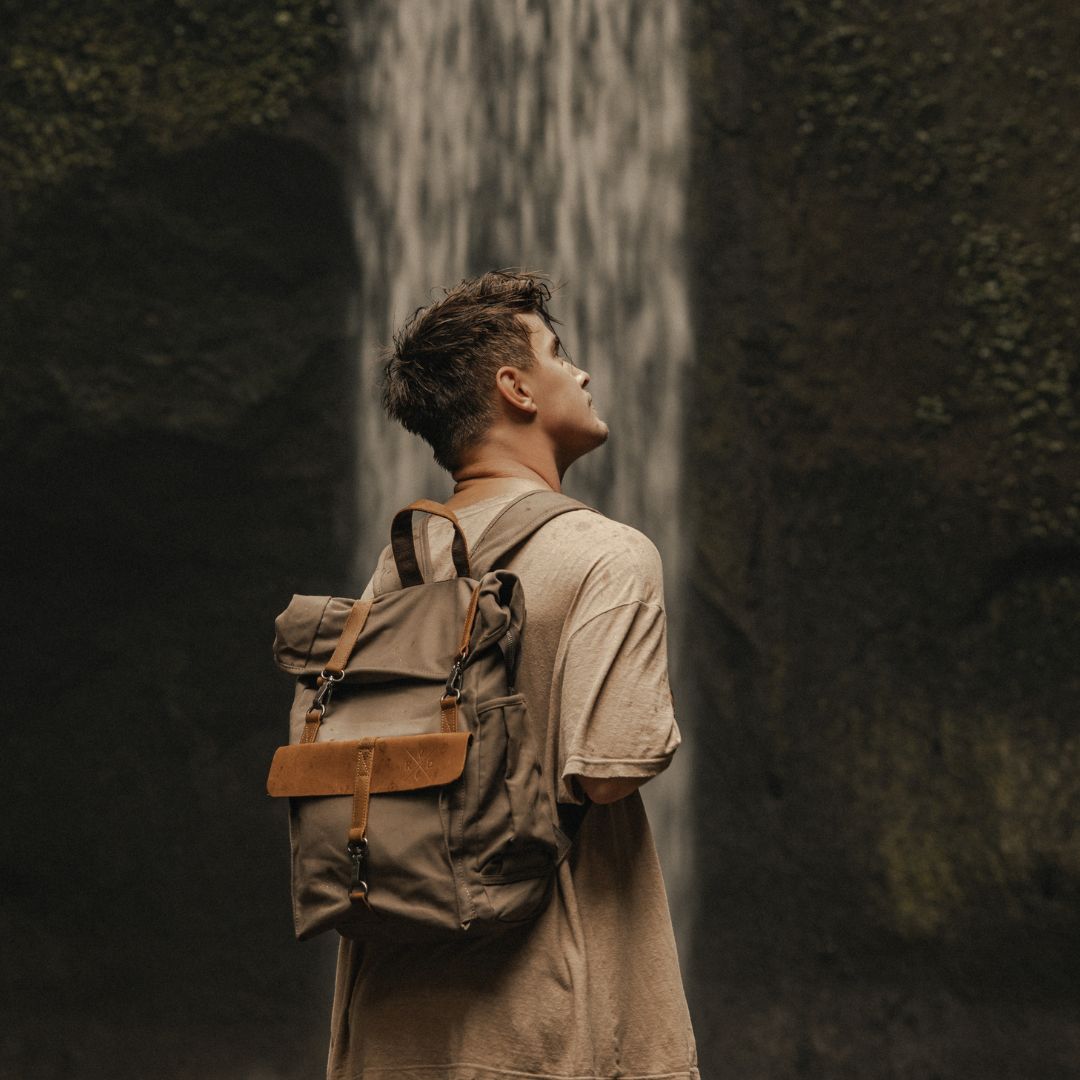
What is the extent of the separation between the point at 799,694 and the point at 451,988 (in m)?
4.86

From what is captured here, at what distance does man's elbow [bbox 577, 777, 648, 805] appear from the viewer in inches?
58.8

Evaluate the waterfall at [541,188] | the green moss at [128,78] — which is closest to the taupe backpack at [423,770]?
the waterfall at [541,188]

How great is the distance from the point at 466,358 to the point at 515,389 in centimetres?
8

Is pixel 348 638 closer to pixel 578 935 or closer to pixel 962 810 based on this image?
pixel 578 935

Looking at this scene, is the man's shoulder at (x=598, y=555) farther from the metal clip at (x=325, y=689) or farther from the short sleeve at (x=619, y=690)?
the metal clip at (x=325, y=689)

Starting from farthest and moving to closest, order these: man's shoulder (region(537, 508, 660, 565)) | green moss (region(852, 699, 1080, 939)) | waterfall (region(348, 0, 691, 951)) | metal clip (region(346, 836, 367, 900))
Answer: waterfall (region(348, 0, 691, 951)) → green moss (region(852, 699, 1080, 939)) → man's shoulder (region(537, 508, 660, 565)) → metal clip (region(346, 836, 367, 900))

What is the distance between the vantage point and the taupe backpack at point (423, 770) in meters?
1.48

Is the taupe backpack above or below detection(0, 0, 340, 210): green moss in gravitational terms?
below

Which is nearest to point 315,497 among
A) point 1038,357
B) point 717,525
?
point 717,525

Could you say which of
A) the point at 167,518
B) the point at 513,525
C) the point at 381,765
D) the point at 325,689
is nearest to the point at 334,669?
the point at 325,689

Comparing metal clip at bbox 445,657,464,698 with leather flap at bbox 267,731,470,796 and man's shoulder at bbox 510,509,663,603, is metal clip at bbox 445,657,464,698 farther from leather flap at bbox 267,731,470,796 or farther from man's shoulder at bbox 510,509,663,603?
man's shoulder at bbox 510,509,663,603

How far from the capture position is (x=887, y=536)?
623 cm

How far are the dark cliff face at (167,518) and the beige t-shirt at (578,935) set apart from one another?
4.96 m

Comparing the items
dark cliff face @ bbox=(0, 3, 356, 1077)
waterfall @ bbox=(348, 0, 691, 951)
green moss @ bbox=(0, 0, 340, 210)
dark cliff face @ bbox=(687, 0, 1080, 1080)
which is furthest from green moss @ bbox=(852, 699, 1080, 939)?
green moss @ bbox=(0, 0, 340, 210)
